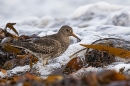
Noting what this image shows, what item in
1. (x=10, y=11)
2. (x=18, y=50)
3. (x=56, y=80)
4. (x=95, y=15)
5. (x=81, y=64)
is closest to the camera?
(x=56, y=80)

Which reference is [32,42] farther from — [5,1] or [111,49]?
[5,1]

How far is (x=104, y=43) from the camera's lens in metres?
4.91

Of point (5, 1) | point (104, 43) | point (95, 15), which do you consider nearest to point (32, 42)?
point (104, 43)

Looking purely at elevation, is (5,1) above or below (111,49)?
above

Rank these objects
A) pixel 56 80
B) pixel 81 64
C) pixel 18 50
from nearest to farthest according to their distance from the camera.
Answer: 1. pixel 56 80
2. pixel 81 64
3. pixel 18 50

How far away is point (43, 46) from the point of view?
209 inches

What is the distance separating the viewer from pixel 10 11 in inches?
575

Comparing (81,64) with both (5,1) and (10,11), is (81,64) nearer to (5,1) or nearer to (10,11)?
(10,11)

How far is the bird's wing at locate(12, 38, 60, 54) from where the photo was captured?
5.23 m

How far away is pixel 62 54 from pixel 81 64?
3.33 ft

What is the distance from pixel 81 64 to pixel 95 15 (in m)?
6.77

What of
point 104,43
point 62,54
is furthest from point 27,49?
point 104,43

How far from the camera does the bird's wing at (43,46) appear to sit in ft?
17.2

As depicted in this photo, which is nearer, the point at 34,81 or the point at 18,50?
the point at 34,81
